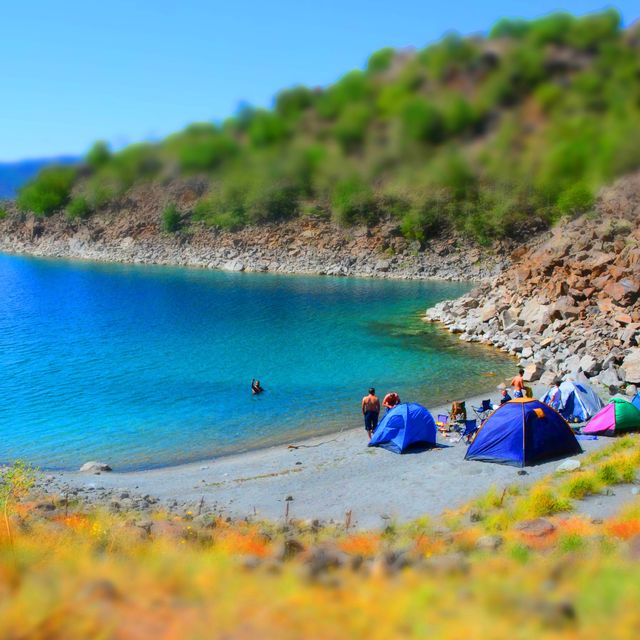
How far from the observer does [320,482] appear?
19609mm

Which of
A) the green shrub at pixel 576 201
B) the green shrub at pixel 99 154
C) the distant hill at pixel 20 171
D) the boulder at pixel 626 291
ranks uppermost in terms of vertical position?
the distant hill at pixel 20 171

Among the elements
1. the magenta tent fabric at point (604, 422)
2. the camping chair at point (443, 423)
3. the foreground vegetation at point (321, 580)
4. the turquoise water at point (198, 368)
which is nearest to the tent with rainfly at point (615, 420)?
the magenta tent fabric at point (604, 422)

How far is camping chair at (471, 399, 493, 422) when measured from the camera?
2564cm

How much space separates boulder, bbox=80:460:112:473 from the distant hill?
4149 inches

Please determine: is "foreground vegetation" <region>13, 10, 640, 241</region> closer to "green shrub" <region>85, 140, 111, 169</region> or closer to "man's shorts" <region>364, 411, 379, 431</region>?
"man's shorts" <region>364, 411, 379, 431</region>

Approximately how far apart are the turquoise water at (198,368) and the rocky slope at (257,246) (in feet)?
76.1

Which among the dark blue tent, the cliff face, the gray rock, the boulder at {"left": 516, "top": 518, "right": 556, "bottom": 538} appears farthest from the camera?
the cliff face

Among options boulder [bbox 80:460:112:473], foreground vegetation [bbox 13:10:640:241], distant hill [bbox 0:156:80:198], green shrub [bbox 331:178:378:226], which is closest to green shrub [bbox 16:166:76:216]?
distant hill [bbox 0:156:80:198]

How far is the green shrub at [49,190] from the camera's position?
409 ft

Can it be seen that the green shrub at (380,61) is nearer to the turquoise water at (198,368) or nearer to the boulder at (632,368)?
the turquoise water at (198,368)

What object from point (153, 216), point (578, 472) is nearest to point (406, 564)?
point (578, 472)

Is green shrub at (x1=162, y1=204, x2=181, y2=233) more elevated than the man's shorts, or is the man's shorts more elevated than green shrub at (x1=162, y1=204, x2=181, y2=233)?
green shrub at (x1=162, y1=204, x2=181, y2=233)

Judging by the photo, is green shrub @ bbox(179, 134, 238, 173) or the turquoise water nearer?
the turquoise water

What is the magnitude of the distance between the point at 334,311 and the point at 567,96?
131 ft
